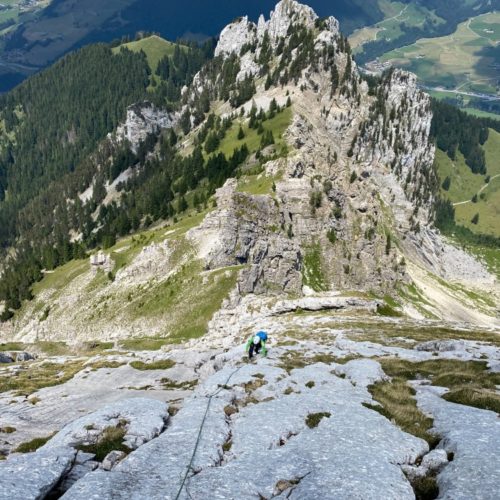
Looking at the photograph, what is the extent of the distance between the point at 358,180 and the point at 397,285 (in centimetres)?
5271

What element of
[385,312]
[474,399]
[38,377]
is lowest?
[385,312]

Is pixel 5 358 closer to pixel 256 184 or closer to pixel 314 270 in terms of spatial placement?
pixel 314 270

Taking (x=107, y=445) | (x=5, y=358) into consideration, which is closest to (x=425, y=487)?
(x=107, y=445)

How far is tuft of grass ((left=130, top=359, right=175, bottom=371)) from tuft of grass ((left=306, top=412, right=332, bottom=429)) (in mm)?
32076

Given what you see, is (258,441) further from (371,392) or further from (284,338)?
(284,338)

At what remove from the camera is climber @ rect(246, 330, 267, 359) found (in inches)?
1820

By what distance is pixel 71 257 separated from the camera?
179 meters

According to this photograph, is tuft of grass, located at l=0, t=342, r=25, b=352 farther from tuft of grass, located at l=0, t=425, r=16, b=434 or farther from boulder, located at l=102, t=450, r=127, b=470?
boulder, located at l=102, t=450, r=127, b=470

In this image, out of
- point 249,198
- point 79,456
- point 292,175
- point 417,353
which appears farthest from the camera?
point 292,175

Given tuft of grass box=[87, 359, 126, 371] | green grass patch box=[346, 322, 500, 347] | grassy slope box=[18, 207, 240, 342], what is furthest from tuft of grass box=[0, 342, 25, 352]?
green grass patch box=[346, 322, 500, 347]

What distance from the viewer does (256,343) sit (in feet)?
154

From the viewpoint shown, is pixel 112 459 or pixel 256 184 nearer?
pixel 112 459

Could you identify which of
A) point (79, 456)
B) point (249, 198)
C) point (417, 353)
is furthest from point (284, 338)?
point (249, 198)

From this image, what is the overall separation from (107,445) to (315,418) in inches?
449
